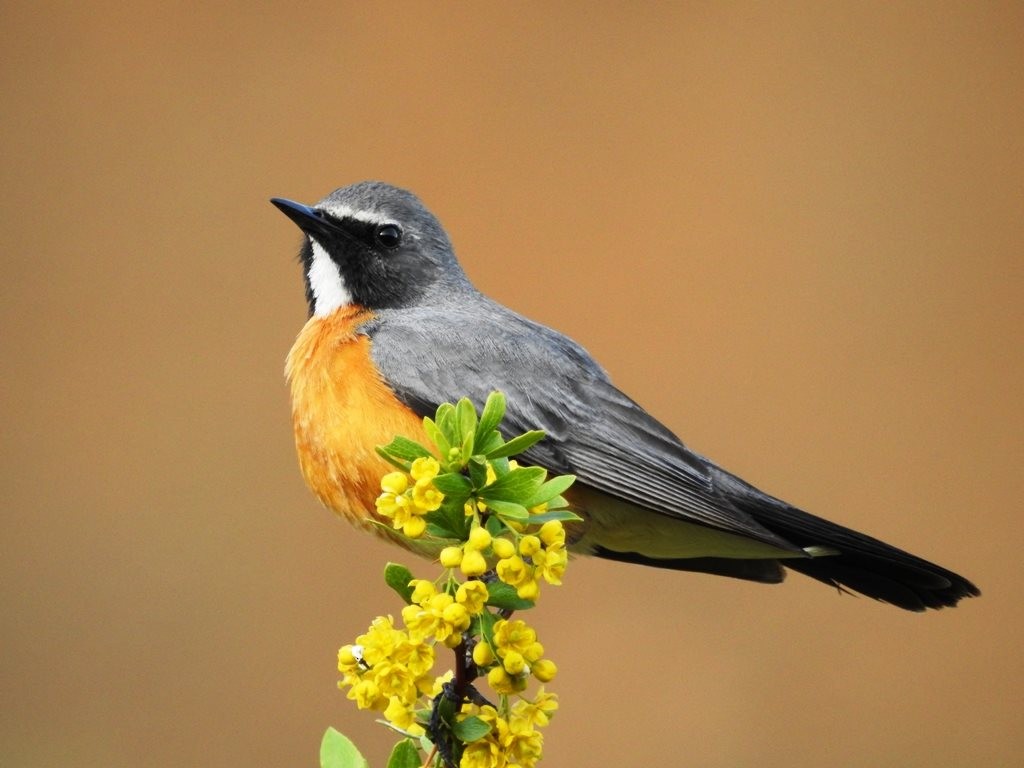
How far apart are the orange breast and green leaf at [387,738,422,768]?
1.27 metres

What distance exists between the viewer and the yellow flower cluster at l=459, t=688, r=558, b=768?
1.14 m

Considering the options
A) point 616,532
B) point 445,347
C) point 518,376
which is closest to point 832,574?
point 616,532

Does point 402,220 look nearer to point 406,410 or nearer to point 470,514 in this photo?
point 406,410

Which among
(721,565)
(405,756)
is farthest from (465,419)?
(721,565)

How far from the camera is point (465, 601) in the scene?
3.62 feet

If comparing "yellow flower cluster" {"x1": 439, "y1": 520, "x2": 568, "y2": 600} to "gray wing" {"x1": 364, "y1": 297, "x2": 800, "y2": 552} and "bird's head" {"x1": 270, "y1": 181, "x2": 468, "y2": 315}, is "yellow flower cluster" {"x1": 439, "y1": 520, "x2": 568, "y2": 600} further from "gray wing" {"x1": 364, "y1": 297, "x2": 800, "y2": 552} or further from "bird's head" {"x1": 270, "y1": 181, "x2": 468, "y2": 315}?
"bird's head" {"x1": 270, "y1": 181, "x2": 468, "y2": 315}

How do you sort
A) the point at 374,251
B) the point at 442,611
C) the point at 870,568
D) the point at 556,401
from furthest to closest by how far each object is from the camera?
the point at 374,251
the point at 556,401
the point at 870,568
the point at 442,611

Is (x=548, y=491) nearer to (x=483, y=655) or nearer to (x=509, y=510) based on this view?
(x=509, y=510)

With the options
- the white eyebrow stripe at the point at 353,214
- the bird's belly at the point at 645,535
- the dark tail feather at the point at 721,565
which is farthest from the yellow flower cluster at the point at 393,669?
the white eyebrow stripe at the point at 353,214

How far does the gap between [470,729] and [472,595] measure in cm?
14

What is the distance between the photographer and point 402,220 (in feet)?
10.0

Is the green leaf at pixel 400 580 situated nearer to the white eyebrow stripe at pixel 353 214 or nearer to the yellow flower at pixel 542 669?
the yellow flower at pixel 542 669

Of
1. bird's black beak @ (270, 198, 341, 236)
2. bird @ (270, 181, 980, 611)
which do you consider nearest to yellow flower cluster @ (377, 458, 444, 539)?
bird @ (270, 181, 980, 611)

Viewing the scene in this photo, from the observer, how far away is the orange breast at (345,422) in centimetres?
252
